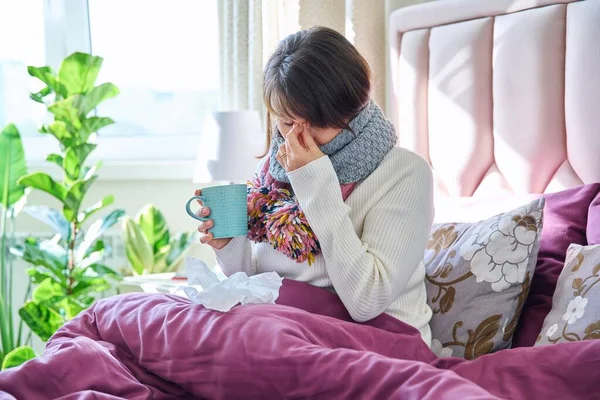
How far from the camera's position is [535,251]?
147 centimetres

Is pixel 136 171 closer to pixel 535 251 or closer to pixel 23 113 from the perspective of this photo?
pixel 23 113

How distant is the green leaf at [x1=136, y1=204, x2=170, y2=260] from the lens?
282 cm

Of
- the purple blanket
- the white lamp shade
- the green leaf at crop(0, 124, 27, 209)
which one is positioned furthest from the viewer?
the green leaf at crop(0, 124, 27, 209)

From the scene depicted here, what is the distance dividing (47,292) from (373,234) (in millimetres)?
1722

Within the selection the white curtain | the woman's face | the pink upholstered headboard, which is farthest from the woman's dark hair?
the white curtain

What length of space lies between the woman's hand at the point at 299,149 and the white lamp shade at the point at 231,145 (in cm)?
110

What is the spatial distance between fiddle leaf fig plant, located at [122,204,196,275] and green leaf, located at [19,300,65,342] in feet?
1.08

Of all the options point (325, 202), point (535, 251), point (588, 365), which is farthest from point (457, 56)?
point (588, 365)

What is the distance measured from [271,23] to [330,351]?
5.99ft

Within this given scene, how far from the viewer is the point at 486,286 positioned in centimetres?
145

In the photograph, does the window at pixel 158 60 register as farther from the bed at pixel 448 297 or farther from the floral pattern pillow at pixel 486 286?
the floral pattern pillow at pixel 486 286

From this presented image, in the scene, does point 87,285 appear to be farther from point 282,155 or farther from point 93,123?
point 282,155

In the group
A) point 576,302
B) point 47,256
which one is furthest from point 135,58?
point 576,302

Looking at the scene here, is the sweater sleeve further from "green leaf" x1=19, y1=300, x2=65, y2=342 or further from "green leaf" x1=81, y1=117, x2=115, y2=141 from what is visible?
"green leaf" x1=19, y1=300, x2=65, y2=342
